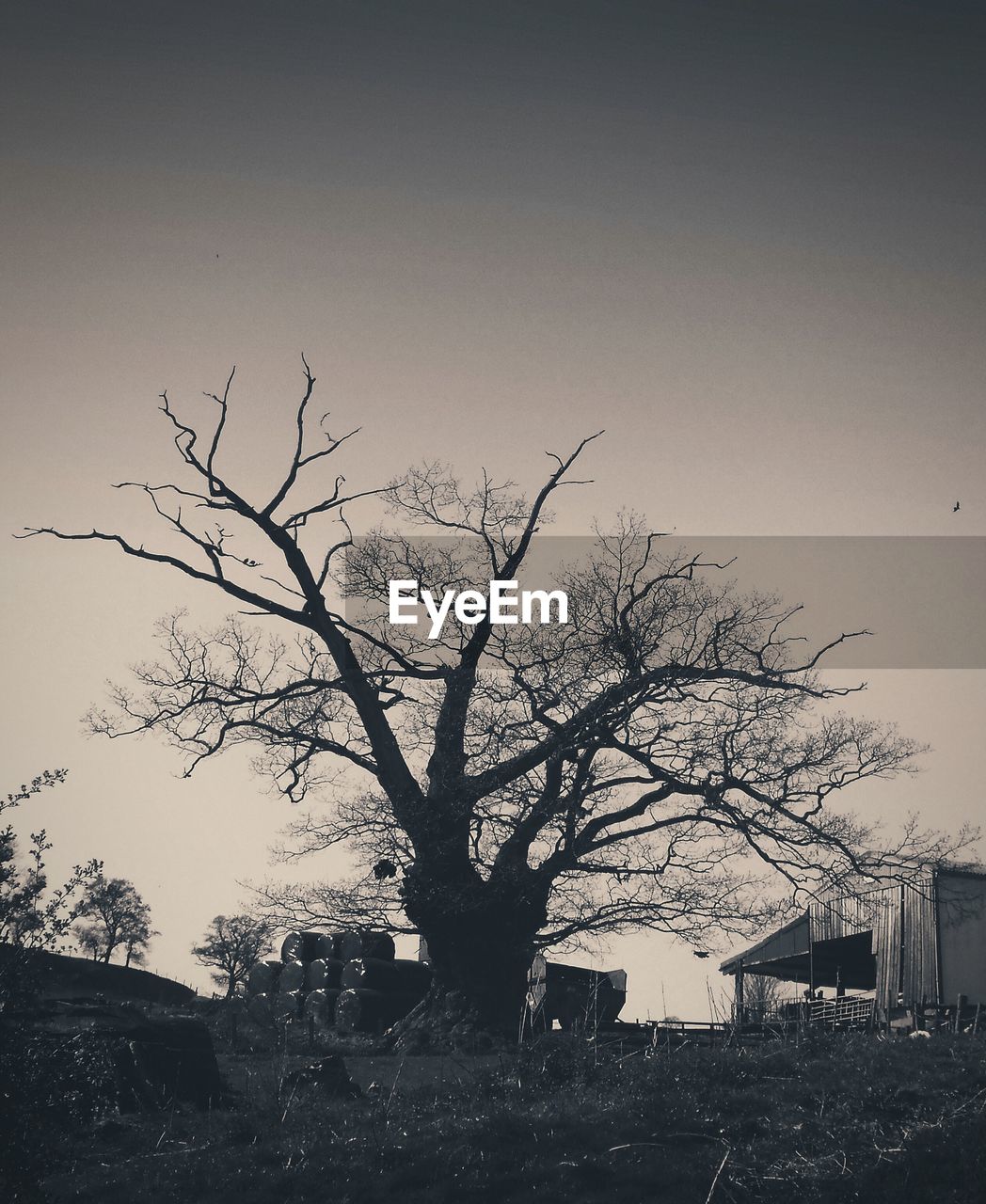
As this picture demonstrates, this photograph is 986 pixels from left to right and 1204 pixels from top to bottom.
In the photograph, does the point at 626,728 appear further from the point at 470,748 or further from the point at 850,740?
the point at 850,740

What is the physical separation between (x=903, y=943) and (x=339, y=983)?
15412mm

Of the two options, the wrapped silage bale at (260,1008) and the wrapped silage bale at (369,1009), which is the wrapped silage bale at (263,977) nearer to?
the wrapped silage bale at (260,1008)

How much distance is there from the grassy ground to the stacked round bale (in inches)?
432

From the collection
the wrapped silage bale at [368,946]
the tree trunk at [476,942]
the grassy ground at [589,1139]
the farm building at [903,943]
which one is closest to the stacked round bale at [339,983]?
the wrapped silage bale at [368,946]

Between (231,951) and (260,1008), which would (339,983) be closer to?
(260,1008)

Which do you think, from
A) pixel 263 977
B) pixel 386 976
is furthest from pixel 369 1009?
pixel 263 977

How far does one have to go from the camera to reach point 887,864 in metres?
21.7

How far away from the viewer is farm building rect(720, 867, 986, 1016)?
92.8 ft

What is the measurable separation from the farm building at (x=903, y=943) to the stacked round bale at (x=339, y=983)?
7.48 metres

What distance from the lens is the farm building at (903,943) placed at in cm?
2828

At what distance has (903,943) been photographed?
1216 inches

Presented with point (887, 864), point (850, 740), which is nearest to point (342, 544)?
point (850, 740)

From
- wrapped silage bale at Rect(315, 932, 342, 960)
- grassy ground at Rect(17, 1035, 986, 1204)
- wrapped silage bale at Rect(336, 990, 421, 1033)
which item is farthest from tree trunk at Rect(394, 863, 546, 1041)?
grassy ground at Rect(17, 1035, 986, 1204)

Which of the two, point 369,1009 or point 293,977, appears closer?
point 369,1009
